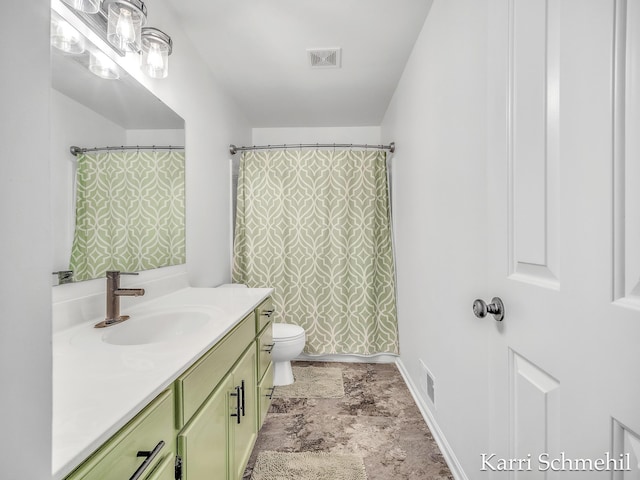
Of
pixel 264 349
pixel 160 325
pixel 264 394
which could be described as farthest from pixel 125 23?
pixel 264 394

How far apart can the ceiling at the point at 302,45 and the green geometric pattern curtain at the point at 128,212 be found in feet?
2.65

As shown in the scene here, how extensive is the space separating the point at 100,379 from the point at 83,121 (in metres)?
0.95

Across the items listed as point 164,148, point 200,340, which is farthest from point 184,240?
point 200,340

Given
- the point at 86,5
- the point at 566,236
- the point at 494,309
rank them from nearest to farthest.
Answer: the point at 566,236 → the point at 494,309 → the point at 86,5

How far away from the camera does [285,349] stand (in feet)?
7.01

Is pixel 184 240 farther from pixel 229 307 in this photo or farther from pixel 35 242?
pixel 35 242

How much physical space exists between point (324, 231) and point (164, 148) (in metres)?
1.48

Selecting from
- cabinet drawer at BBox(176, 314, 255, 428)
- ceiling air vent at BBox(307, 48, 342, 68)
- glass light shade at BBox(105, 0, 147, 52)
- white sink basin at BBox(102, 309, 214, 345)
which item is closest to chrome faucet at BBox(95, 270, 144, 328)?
white sink basin at BBox(102, 309, 214, 345)

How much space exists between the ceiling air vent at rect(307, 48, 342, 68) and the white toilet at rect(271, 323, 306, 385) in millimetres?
1941

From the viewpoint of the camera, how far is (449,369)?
1.46 metres

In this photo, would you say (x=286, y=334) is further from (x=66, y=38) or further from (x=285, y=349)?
(x=66, y=38)

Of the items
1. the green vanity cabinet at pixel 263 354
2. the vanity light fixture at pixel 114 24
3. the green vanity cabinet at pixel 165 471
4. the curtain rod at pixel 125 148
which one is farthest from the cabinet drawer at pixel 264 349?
the vanity light fixture at pixel 114 24

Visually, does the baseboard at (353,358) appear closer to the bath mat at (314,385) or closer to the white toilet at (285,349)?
the bath mat at (314,385)

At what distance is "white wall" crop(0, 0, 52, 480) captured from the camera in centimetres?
32
